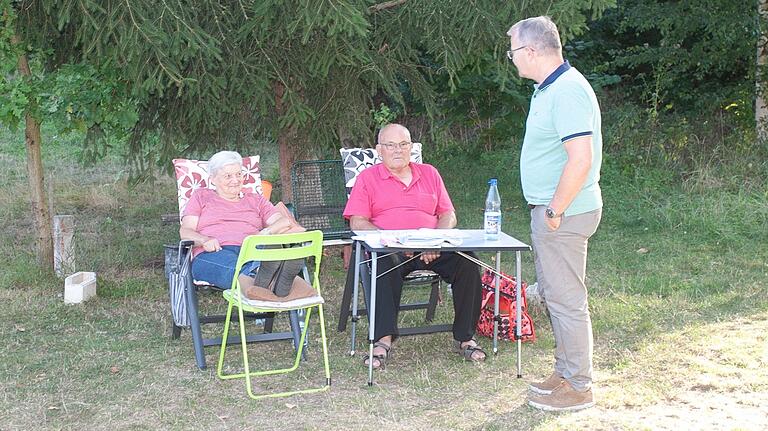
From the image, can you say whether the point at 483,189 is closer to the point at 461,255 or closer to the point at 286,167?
the point at 286,167

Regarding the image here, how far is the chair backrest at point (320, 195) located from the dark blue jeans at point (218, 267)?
1.36 metres

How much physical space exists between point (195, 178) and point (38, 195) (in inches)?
63.4

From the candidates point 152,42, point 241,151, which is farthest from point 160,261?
point 152,42

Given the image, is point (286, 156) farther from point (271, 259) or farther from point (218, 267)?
point (271, 259)

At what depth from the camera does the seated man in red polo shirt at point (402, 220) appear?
4754 millimetres

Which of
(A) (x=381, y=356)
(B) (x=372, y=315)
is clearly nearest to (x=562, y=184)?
(B) (x=372, y=315)

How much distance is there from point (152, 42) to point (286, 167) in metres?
2.10

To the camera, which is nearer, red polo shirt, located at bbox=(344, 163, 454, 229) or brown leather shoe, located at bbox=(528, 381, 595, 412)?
brown leather shoe, located at bbox=(528, 381, 595, 412)

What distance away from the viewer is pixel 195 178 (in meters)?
5.41

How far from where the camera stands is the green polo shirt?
12.2ft

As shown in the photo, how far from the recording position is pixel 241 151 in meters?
7.10

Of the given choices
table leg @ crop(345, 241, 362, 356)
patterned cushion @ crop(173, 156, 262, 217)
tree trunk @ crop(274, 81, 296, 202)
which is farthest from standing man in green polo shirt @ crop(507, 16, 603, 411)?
tree trunk @ crop(274, 81, 296, 202)

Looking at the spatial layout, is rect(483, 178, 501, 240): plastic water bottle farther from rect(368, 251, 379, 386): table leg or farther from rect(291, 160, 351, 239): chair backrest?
rect(291, 160, 351, 239): chair backrest

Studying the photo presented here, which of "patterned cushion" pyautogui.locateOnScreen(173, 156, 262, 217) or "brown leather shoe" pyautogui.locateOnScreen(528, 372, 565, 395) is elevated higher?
"patterned cushion" pyautogui.locateOnScreen(173, 156, 262, 217)
